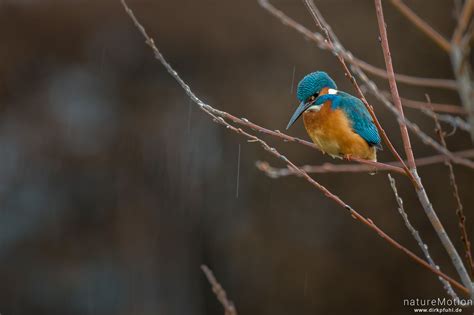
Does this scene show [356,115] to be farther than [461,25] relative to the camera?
Yes

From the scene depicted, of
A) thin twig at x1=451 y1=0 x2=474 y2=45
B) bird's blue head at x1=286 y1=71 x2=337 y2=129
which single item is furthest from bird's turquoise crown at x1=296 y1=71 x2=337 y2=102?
thin twig at x1=451 y1=0 x2=474 y2=45

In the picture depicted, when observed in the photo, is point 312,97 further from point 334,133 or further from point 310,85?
point 334,133

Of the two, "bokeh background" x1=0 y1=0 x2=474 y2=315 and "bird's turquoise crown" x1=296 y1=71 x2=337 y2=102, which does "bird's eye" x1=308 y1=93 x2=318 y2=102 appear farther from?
"bokeh background" x1=0 y1=0 x2=474 y2=315

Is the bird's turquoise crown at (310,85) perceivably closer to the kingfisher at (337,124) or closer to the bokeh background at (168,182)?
the kingfisher at (337,124)

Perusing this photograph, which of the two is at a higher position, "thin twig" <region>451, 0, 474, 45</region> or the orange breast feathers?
"thin twig" <region>451, 0, 474, 45</region>

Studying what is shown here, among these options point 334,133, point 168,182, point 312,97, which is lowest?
point 168,182

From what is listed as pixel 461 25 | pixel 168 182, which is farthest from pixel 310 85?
pixel 168 182

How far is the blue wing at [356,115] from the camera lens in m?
2.45

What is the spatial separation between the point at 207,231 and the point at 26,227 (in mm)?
1389

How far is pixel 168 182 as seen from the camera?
526cm

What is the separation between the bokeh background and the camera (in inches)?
199

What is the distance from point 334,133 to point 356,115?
0.41ft

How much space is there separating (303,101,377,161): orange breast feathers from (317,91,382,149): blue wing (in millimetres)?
15

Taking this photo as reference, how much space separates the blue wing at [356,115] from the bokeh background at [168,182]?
8.15ft
